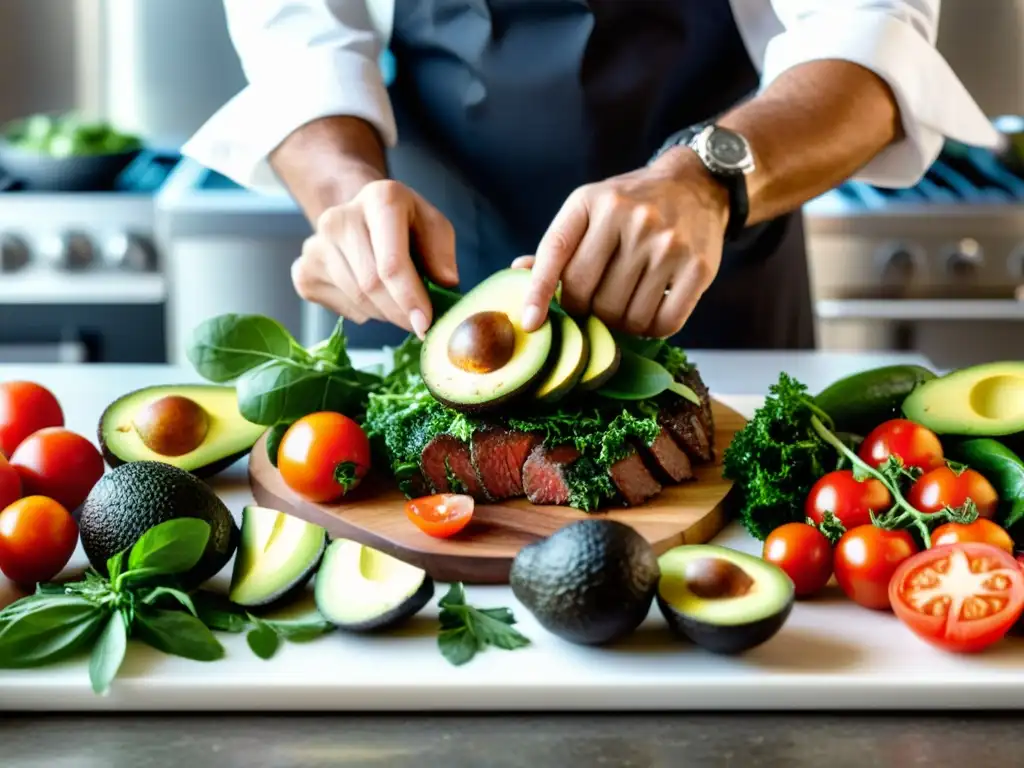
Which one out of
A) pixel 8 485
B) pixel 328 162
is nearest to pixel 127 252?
pixel 328 162

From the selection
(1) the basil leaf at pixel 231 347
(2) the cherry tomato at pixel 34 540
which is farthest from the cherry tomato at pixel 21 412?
(2) the cherry tomato at pixel 34 540

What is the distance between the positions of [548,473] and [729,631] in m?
0.41

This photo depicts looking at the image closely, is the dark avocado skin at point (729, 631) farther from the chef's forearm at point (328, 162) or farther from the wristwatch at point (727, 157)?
the chef's forearm at point (328, 162)

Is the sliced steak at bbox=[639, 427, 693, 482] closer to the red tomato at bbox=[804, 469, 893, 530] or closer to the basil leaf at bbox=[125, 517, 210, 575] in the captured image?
the red tomato at bbox=[804, 469, 893, 530]

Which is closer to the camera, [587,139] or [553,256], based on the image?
[553,256]

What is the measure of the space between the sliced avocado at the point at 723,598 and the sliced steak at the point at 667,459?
0.99 feet

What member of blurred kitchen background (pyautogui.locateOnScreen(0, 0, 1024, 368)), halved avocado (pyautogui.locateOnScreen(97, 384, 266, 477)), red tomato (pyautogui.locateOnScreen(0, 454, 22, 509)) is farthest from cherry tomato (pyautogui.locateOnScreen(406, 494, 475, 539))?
blurred kitchen background (pyautogui.locateOnScreen(0, 0, 1024, 368))

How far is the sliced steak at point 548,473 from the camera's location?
1.48m

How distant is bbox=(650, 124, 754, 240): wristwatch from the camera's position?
169 centimetres

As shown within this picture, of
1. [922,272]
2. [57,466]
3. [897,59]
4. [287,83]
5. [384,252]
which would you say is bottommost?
[922,272]

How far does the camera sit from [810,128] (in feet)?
5.90

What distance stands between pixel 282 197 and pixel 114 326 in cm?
52

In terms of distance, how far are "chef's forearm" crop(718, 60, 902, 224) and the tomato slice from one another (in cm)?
67

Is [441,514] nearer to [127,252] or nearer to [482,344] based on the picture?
[482,344]
